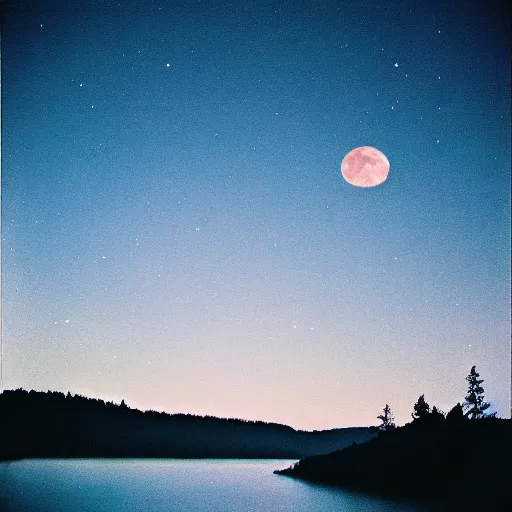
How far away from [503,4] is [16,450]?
543 ft

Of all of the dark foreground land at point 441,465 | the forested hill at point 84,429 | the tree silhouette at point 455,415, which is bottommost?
the forested hill at point 84,429

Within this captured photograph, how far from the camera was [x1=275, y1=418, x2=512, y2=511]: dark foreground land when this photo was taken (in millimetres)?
32969

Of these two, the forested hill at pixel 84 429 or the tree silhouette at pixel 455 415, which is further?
the forested hill at pixel 84 429

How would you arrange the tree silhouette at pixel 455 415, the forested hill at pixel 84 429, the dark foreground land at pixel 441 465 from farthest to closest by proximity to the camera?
the forested hill at pixel 84 429, the tree silhouette at pixel 455 415, the dark foreground land at pixel 441 465

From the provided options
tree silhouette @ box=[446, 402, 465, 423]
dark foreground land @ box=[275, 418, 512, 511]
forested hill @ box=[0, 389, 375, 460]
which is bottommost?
forested hill @ box=[0, 389, 375, 460]

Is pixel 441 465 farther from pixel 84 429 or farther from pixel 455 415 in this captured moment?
pixel 84 429

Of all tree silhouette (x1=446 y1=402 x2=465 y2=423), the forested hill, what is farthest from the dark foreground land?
the forested hill

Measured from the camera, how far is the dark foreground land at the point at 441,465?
32969 mm

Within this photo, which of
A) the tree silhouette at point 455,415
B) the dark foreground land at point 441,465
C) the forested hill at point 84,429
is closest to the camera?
the dark foreground land at point 441,465

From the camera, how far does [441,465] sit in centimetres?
4081

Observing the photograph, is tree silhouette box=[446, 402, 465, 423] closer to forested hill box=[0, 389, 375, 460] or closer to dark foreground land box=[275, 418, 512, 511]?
dark foreground land box=[275, 418, 512, 511]

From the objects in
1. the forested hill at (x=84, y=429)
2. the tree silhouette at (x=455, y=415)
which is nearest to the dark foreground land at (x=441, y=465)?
the tree silhouette at (x=455, y=415)

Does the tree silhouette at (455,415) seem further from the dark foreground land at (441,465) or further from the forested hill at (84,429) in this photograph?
the forested hill at (84,429)

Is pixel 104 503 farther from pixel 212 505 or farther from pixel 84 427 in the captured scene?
pixel 84 427
